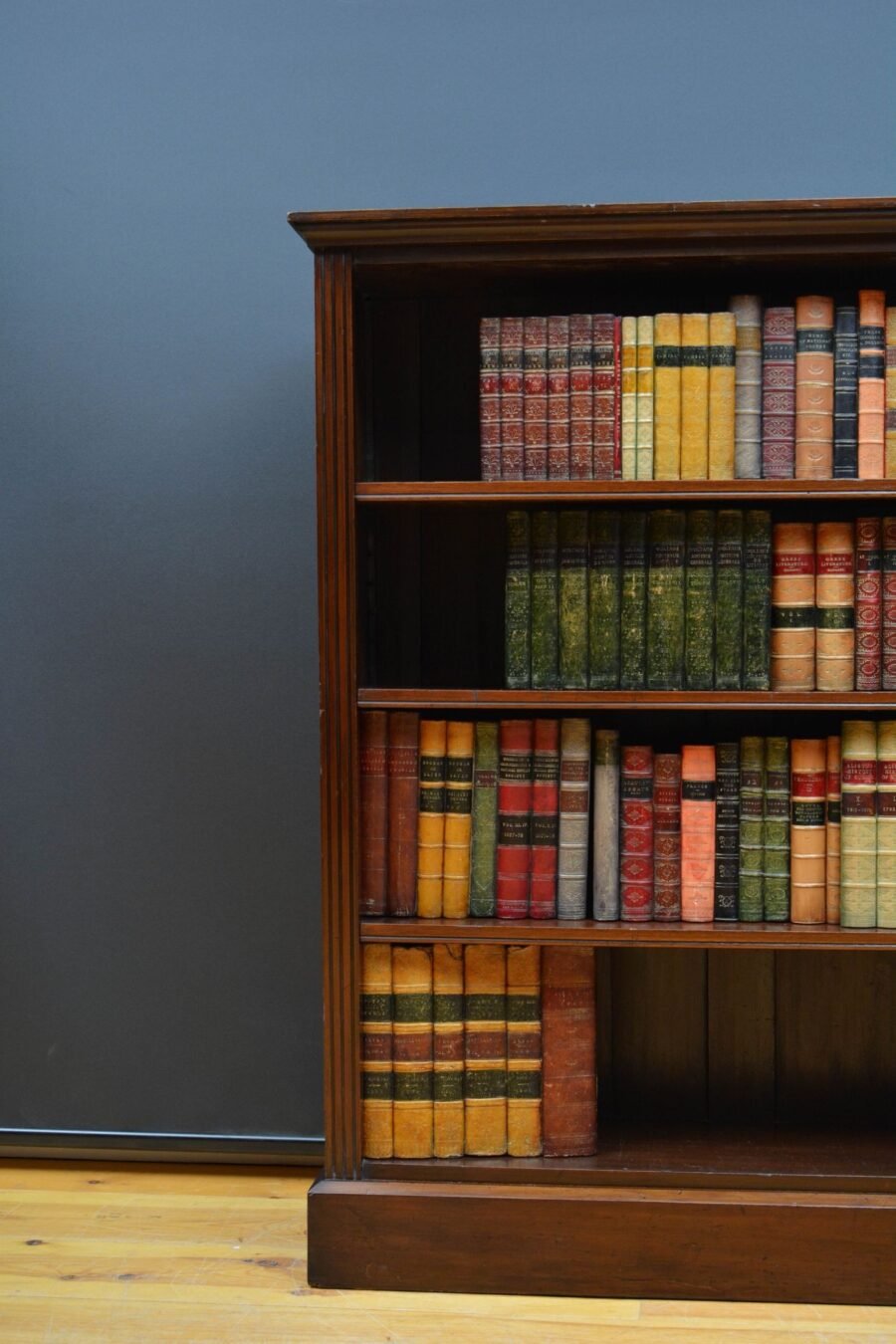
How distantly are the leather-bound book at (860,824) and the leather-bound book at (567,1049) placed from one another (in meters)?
0.44

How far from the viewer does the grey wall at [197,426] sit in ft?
7.54

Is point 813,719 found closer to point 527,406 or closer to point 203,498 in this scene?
point 527,406

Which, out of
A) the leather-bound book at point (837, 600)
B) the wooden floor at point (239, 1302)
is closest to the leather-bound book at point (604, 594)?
the leather-bound book at point (837, 600)

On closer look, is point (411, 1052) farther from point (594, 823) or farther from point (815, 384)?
point (815, 384)

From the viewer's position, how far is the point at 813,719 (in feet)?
7.20

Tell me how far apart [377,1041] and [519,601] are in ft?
2.48

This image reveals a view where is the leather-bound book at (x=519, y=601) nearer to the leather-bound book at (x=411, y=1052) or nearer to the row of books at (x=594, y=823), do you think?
the row of books at (x=594, y=823)

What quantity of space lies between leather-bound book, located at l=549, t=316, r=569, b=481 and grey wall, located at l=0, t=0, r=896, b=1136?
0.51 meters

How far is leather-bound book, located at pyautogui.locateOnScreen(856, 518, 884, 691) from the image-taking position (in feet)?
Result: 6.34

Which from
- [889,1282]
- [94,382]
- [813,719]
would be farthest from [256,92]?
[889,1282]

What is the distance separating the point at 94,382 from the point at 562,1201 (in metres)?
1.72

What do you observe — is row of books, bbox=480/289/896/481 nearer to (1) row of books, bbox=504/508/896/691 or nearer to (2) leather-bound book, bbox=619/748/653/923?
(1) row of books, bbox=504/508/896/691

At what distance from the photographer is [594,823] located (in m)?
2.00

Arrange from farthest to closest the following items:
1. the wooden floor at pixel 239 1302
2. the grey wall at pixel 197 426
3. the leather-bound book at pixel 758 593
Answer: the grey wall at pixel 197 426 → the leather-bound book at pixel 758 593 → the wooden floor at pixel 239 1302
